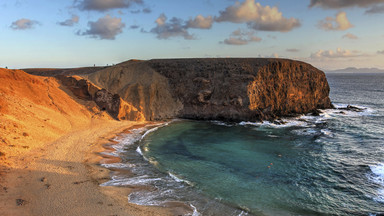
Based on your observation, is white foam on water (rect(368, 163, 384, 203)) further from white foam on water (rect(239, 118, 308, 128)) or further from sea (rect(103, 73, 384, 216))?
white foam on water (rect(239, 118, 308, 128))

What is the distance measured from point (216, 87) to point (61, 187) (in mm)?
30810

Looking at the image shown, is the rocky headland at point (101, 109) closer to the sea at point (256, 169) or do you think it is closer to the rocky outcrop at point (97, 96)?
the rocky outcrop at point (97, 96)

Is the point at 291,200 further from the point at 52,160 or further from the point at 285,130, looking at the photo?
the point at 285,130

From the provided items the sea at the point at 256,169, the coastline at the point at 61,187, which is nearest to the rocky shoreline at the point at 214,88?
the sea at the point at 256,169

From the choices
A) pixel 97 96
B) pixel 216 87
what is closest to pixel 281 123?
pixel 216 87

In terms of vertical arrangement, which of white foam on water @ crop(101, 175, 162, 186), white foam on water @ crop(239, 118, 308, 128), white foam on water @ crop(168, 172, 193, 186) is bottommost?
white foam on water @ crop(168, 172, 193, 186)

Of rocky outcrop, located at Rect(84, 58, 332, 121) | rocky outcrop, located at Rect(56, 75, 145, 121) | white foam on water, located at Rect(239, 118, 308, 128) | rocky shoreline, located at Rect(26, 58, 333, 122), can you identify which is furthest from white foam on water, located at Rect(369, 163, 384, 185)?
rocky outcrop, located at Rect(56, 75, 145, 121)

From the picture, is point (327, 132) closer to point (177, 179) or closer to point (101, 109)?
point (177, 179)

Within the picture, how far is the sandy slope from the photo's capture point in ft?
40.2

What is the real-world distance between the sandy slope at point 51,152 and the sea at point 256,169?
171 centimetres

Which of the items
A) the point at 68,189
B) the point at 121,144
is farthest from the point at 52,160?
the point at 121,144

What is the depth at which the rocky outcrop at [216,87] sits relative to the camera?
3906 centimetres

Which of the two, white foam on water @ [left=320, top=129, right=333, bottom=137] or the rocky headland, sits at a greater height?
the rocky headland

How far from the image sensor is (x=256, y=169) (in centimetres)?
1906
